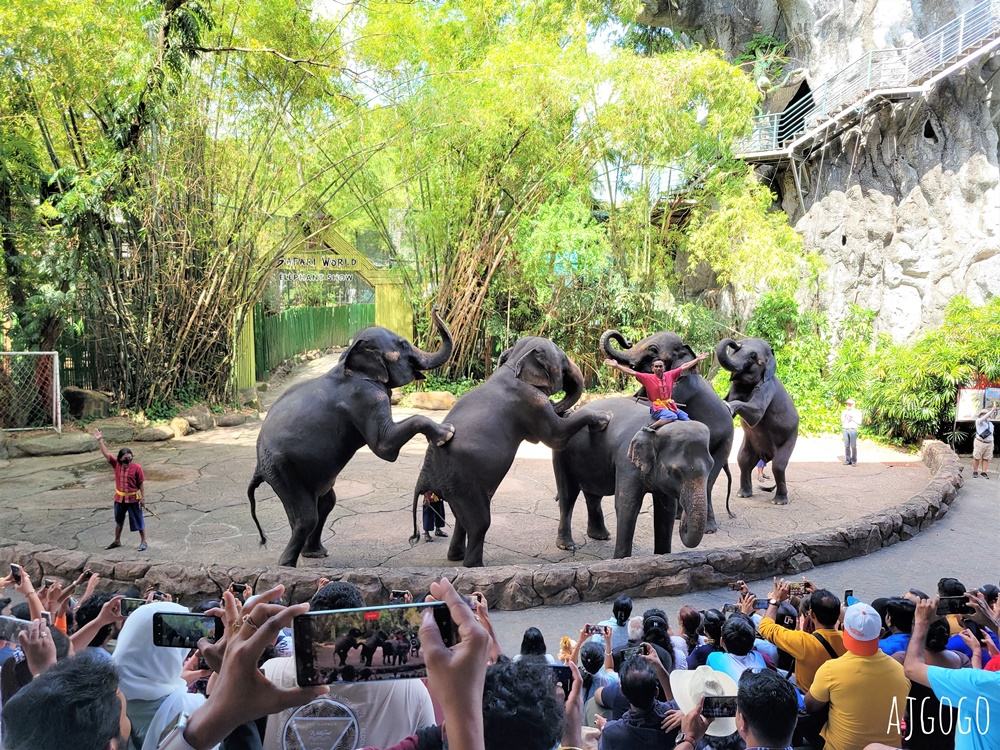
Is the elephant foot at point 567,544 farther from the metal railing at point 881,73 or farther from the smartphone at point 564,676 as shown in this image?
the metal railing at point 881,73

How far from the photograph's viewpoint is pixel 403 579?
5316mm

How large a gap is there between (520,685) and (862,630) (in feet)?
4.93

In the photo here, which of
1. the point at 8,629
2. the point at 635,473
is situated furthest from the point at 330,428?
the point at 8,629

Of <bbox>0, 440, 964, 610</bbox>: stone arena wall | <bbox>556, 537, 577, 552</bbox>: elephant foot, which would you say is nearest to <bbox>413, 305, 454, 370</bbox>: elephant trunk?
<bbox>0, 440, 964, 610</bbox>: stone arena wall

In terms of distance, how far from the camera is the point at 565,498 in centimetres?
689

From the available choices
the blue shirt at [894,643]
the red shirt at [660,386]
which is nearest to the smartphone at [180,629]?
the blue shirt at [894,643]

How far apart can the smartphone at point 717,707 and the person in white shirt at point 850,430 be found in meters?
9.10

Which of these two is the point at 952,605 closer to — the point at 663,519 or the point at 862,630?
the point at 862,630

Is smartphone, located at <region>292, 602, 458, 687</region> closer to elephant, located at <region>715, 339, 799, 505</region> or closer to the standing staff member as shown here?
the standing staff member

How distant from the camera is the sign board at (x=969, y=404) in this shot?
11.5 metres

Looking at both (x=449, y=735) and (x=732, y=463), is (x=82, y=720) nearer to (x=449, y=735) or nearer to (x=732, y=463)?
(x=449, y=735)

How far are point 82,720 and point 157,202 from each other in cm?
1148

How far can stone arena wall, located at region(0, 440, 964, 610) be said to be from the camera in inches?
210

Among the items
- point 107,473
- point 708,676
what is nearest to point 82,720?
point 708,676
